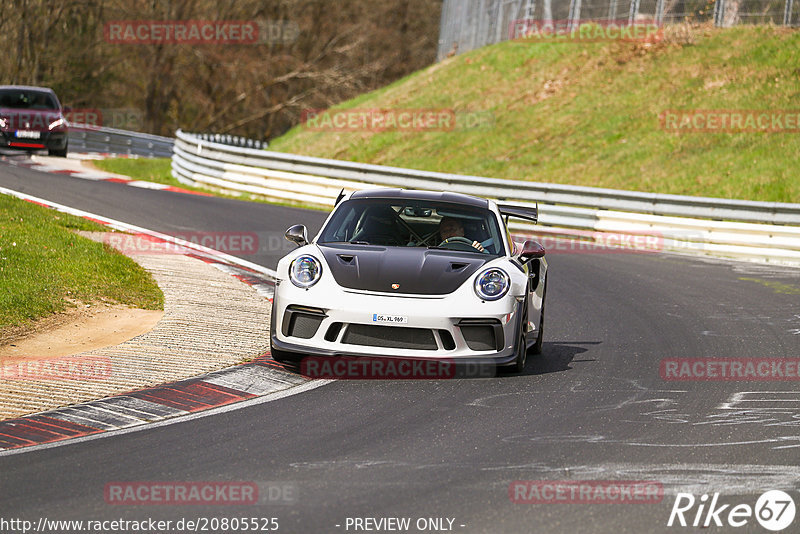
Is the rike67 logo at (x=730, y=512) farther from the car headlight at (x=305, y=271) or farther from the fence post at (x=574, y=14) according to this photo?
the fence post at (x=574, y=14)

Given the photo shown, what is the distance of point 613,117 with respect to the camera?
29.2 meters

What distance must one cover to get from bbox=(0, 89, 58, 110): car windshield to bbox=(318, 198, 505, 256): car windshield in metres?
21.2

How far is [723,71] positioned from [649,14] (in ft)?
12.7

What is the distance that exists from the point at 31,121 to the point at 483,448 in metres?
24.2

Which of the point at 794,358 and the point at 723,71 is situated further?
the point at 723,71

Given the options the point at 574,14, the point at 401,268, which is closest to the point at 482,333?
the point at 401,268

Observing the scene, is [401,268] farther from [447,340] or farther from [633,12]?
[633,12]

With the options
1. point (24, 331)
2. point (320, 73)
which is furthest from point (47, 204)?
point (320, 73)

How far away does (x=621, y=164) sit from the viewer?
1040 inches

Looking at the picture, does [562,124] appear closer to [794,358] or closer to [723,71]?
[723,71]

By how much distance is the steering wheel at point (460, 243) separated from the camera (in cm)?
927

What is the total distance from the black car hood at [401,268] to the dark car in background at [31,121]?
69.6ft

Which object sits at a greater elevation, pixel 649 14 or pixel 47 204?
Result: pixel 649 14

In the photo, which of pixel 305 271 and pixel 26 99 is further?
pixel 26 99
